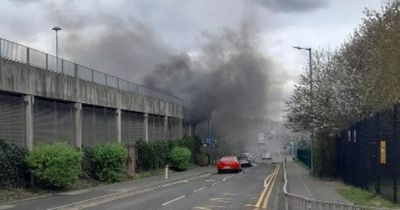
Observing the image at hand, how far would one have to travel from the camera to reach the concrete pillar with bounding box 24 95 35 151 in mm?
30578

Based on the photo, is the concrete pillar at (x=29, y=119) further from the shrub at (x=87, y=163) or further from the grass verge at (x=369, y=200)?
the grass verge at (x=369, y=200)

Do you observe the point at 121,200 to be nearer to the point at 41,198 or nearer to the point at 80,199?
the point at 80,199

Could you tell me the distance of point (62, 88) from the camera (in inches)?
1379

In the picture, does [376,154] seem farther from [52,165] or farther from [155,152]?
[155,152]

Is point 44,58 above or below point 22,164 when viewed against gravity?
above

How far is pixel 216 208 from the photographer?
816 inches

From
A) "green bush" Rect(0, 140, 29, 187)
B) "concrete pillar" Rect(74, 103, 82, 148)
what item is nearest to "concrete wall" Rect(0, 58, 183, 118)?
"concrete pillar" Rect(74, 103, 82, 148)

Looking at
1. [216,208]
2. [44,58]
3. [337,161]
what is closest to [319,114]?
[337,161]

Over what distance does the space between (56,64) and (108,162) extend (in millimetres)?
6551

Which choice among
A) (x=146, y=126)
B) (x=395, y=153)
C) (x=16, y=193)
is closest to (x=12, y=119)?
(x=16, y=193)

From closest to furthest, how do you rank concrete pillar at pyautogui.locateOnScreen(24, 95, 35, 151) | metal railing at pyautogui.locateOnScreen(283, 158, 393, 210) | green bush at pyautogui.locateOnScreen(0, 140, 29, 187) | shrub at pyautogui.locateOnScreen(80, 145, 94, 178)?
metal railing at pyautogui.locateOnScreen(283, 158, 393, 210), green bush at pyautogui.locateOnScreen(0, 140, 29, 187), concrete pillar at pyautogui.locateOnScreen(24, 95, 35, 151), shrub at pyautogui.locateOnScreen(80, 145, 94, 178)

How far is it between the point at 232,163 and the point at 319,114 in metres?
15.6

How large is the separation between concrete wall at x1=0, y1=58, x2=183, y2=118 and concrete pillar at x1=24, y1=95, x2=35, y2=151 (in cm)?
30

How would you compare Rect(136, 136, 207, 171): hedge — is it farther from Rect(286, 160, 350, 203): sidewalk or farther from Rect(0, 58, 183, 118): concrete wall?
Rect(286, 160, 350, 203): sidewalk
